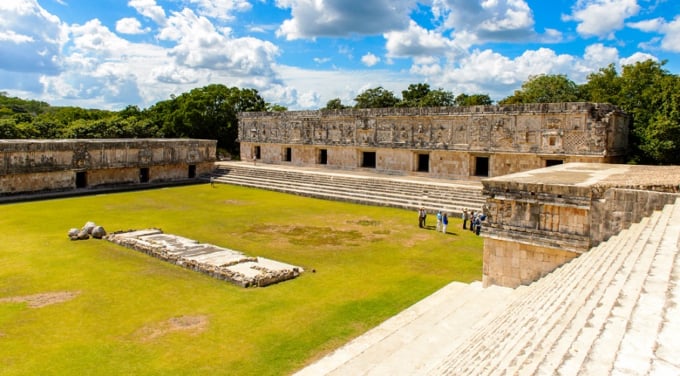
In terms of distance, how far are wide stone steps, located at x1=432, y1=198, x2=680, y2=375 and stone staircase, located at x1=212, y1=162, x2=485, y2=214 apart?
11.3m

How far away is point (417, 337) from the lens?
22.1 feet

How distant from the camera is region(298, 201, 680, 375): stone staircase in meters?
3.26

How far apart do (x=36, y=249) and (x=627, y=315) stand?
42.4 ft

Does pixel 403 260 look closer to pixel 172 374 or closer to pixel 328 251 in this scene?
pixel 328 251

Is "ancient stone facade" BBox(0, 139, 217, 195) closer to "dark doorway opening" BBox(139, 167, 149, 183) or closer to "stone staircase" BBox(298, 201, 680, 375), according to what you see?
"dark doorway opening" BBox(139, 167, 149, 183)

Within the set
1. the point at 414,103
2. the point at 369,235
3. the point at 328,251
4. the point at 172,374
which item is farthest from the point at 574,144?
the point at 414,103

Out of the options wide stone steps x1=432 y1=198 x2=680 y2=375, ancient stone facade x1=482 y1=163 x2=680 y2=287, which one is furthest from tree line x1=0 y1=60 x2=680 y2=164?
wide stone steps x1=432 y1=198 x2=680 y2=375

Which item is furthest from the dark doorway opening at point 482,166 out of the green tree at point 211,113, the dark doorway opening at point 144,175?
the green tree at point 211,113

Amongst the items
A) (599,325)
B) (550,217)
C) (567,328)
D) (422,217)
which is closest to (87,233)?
(422,217)

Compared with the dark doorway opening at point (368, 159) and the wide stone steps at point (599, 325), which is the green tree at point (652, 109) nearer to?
the dark doorway opening at point (368, 159)

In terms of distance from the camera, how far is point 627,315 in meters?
3.94

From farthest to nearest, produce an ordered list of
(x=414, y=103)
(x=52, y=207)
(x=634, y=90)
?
(x=414, y=103) → (x=634, y=90) → (x=52, y=207)

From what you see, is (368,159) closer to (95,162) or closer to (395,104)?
(95,162)

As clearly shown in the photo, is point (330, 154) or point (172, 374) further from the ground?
point (330, 154)
